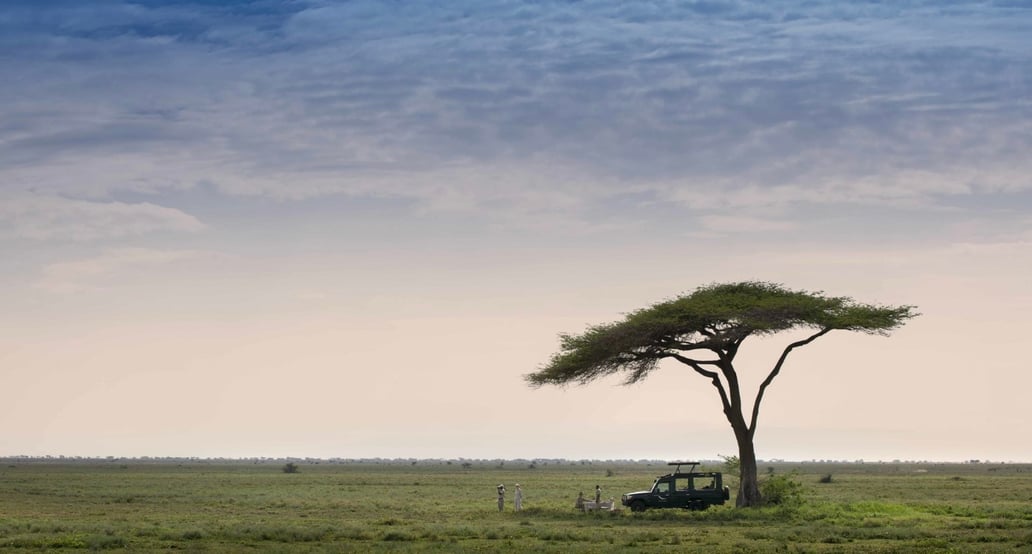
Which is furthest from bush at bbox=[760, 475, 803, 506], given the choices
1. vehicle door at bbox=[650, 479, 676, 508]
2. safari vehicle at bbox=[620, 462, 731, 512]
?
vehicle door at bbox=[650, 479, 676, 508]

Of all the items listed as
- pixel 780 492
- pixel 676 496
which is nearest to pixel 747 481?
pixel 780 492

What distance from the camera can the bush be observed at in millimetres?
52031

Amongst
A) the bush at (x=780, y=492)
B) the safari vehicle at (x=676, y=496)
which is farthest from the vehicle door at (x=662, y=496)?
the bush at (x=780, y=492)

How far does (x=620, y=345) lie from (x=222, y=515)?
64.9 feet

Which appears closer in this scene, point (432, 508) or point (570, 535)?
point (570, 535)

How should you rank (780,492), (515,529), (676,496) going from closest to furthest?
(515,529)
(676,496)
(780,492)

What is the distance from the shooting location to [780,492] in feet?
172

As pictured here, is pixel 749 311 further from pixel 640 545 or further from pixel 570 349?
pixel 640 545

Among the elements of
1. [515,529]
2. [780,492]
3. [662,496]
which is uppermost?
[780,492]

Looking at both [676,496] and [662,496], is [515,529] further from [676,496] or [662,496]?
[676,496]

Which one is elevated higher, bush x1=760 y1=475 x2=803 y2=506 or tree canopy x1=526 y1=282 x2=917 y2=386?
tree canopy x1=526 y1=282 x2=917 y2=386

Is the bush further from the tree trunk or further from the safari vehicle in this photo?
the safari vehicle

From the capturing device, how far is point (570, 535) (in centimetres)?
3944

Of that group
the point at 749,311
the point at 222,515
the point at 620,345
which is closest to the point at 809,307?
the point at 749,311
